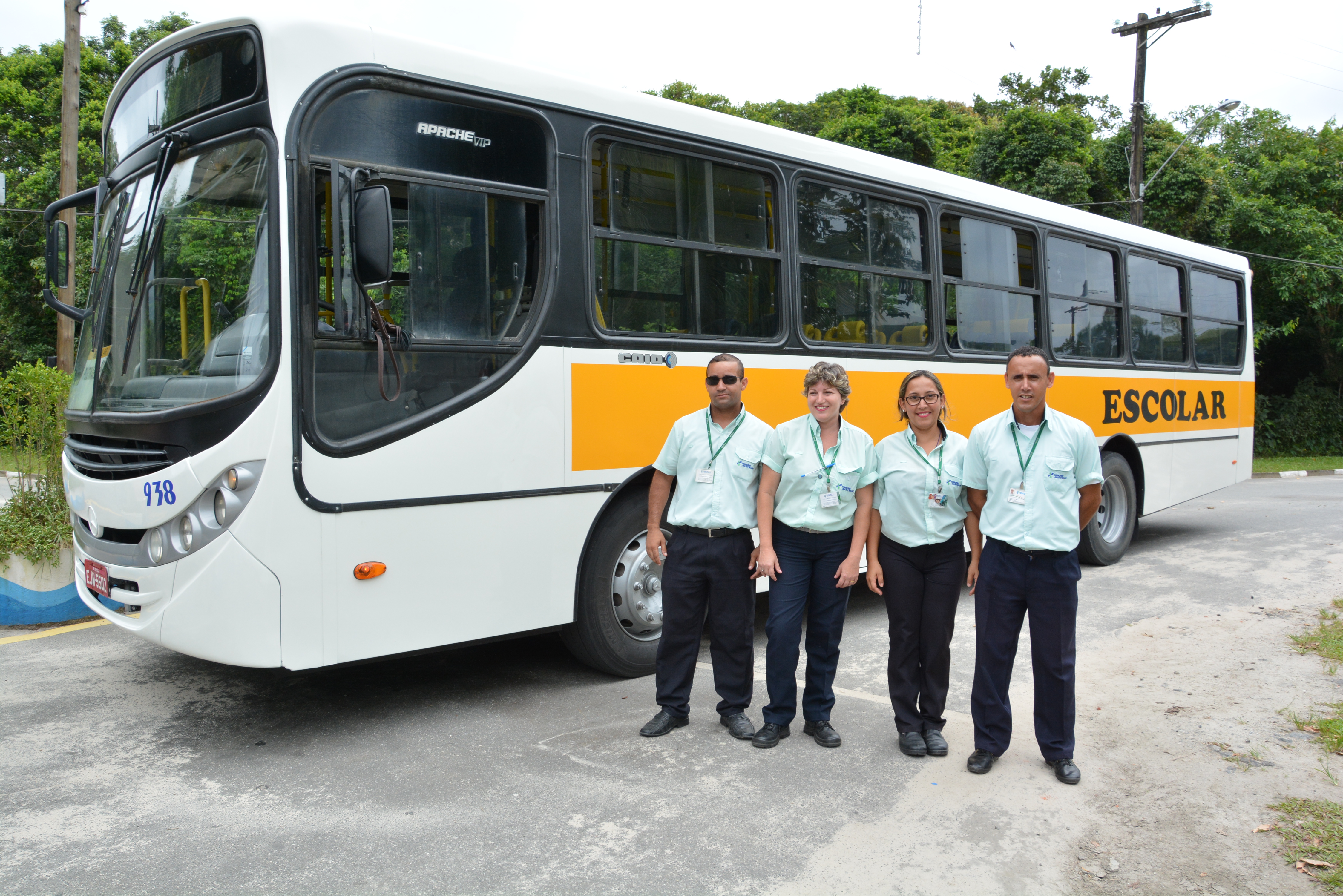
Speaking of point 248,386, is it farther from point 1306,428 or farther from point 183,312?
point 1306,428

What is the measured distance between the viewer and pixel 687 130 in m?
5.31

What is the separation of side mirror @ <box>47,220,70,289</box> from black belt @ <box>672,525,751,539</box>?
3.41 meters

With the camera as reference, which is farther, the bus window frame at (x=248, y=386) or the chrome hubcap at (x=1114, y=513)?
the chrome hubcap at (x=1114, y=513)

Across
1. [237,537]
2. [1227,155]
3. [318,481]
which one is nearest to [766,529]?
[318,481]

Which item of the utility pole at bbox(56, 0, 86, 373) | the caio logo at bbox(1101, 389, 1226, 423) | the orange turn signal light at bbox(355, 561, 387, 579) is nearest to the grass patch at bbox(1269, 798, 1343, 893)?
the orange turn signal light at bbox(355, 561, 387, 579)

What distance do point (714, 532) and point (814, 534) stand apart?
0.44 m

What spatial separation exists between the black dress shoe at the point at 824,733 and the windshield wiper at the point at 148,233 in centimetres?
353

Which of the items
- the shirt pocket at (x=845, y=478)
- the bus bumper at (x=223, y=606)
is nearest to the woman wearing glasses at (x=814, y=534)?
the shirt pocket at (x=845, y=478)

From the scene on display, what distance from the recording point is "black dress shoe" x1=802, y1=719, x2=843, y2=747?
4344 millimetres

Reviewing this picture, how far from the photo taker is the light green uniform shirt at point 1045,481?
3.89 m

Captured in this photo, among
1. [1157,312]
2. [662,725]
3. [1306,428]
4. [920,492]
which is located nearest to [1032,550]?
[920,492]

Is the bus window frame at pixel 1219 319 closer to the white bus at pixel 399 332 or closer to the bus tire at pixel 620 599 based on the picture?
the white bus at pixel 399 332

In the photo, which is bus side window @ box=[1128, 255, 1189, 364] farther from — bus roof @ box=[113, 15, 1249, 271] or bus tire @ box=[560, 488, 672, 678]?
bus tire @ box=[560, 488, 672, 678]

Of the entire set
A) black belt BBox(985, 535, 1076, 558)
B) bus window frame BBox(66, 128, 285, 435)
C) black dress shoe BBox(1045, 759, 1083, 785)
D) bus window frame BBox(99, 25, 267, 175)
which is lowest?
black dress shoe BBox(1045, 759, 1083, 785)
